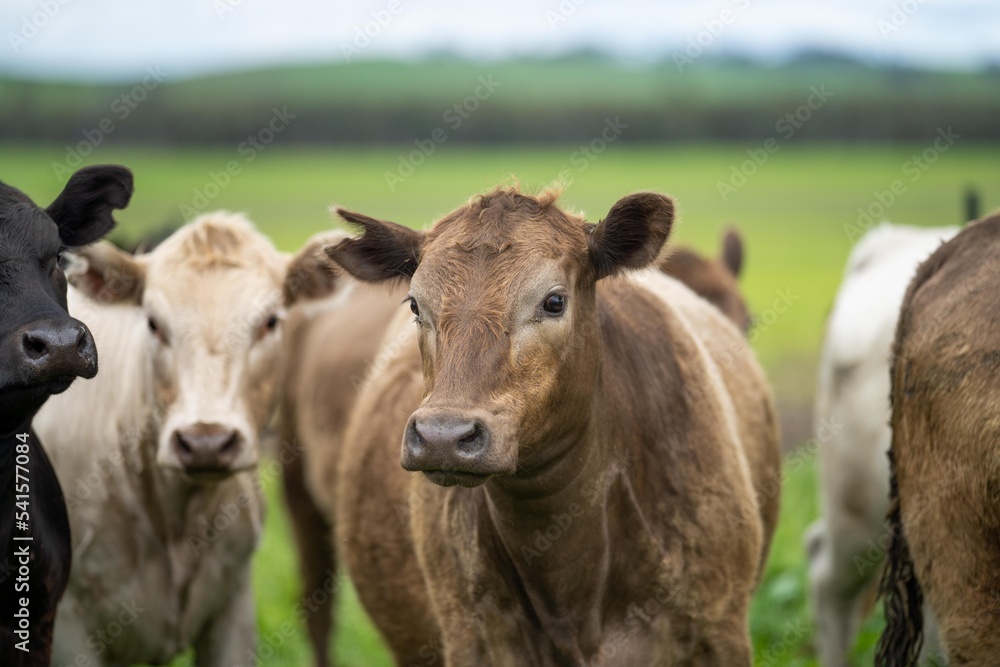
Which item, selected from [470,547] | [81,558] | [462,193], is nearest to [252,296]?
[81,558]

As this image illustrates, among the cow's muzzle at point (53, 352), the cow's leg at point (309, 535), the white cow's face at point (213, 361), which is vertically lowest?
the cow's leg at point (309, 535)

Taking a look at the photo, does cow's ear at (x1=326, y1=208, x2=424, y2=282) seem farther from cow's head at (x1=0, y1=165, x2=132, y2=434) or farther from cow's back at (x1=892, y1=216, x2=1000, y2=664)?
cow's back at (x1=892, y1=216, x2=1000, y2=664)

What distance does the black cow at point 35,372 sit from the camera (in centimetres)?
379

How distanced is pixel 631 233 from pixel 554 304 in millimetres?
421

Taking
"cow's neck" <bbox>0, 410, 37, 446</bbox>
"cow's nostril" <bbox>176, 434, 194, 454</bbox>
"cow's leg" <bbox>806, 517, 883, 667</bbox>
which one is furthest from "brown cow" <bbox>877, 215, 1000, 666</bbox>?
"cow's neck" <bbox>0, 410, 37, 446</bbox>

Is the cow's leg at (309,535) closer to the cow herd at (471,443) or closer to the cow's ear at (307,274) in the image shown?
the cow herd at (471,443)

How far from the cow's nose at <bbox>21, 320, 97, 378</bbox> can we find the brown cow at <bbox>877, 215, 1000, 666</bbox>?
9.24 ft

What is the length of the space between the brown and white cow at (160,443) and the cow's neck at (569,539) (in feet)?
4.57

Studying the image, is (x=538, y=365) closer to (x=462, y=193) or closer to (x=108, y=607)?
(x=108, y=607)

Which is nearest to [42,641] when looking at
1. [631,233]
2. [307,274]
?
[307,274]

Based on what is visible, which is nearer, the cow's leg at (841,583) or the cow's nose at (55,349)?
the cow's nose at (55,349)

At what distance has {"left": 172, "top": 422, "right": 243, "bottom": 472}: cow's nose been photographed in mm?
4848

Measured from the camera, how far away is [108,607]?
17.4 feet

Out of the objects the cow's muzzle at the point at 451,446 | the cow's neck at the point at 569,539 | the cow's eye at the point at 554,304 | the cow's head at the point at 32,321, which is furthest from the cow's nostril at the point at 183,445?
the cow's eye at the point at 554,304
